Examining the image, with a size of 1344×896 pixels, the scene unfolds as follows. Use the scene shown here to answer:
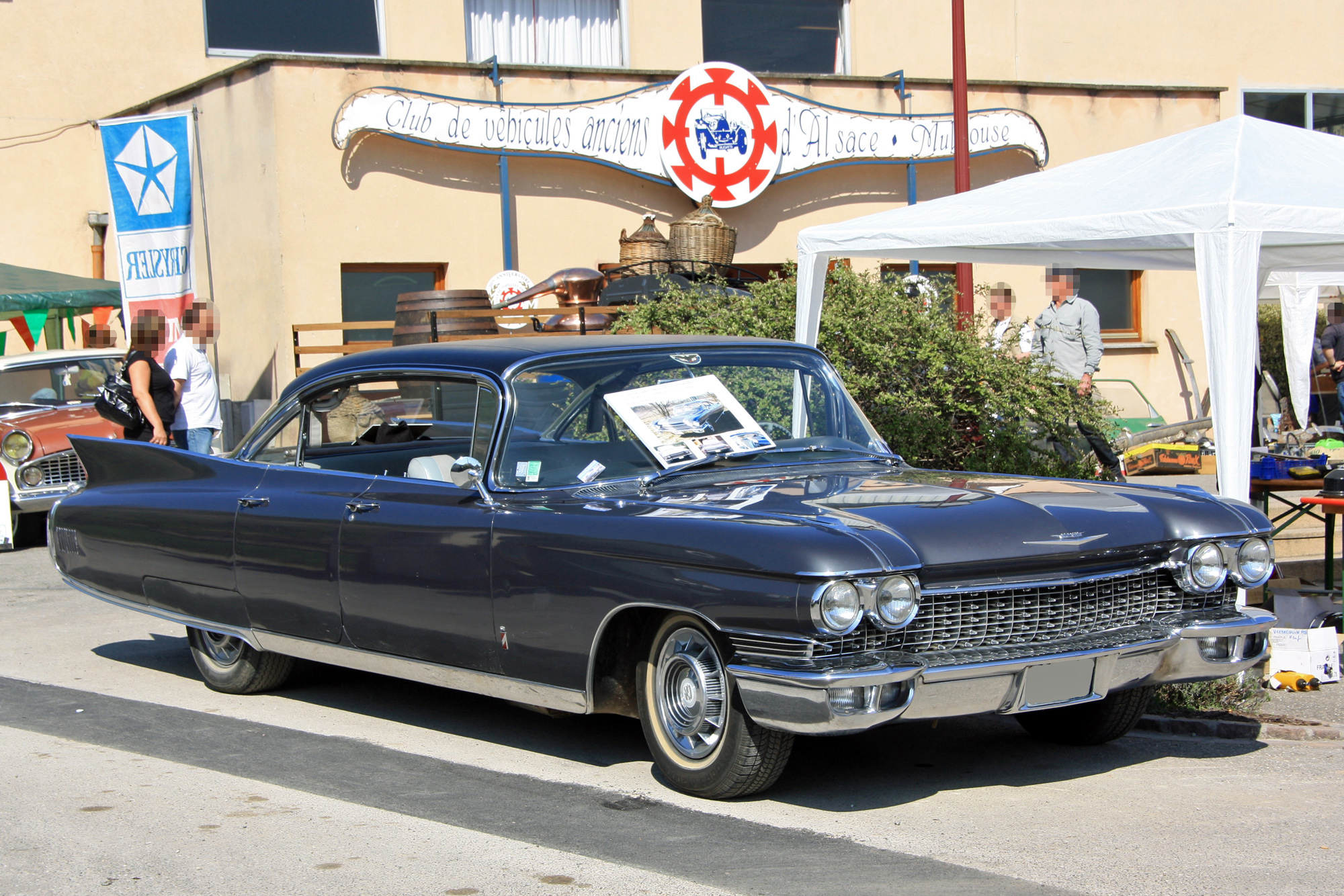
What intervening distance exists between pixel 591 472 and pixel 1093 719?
6.80 ft

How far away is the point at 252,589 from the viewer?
5.71m

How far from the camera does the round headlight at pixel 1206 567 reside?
4594 mm

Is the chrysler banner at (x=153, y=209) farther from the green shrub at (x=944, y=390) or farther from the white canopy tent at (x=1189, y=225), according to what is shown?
the white canopy tent at (x=1189, y=225)

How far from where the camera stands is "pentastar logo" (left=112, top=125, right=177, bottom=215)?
12820mm

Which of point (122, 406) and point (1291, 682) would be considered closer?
point (1291, 682)

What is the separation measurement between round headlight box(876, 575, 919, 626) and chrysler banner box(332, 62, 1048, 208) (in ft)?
39.0

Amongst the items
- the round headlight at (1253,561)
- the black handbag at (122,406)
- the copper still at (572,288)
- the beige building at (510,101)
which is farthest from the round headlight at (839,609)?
the beige building at (510,101)

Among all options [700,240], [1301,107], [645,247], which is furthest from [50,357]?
[1301,107]

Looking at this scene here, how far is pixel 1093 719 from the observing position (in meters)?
5.07

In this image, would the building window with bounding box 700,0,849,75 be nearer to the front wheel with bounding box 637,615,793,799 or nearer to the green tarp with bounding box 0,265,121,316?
the green tarp with bounding box 0,265,121,316

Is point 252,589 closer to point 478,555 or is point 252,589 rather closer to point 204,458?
point 204,458

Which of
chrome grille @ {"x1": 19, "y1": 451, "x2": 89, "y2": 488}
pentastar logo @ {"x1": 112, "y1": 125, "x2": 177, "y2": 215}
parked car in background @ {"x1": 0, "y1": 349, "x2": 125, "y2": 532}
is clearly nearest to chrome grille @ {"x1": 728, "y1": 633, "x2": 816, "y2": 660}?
parked car in background @ {"x1": 0, "y1": 349, "x2": 125, "y2": 532}

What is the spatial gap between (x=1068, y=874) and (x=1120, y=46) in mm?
17038

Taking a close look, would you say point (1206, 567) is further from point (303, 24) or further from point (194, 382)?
point (303, 24)
